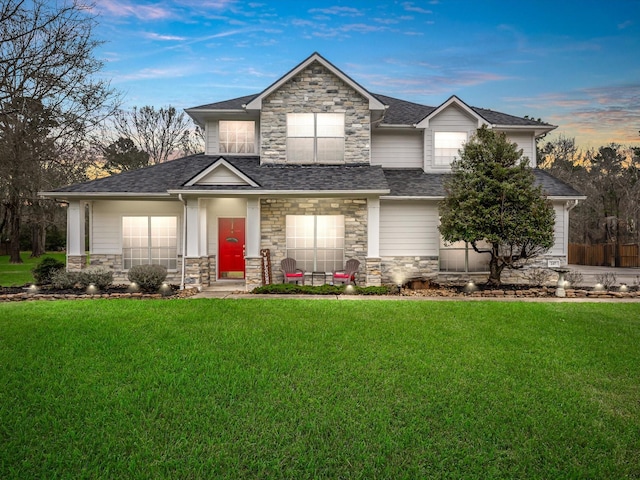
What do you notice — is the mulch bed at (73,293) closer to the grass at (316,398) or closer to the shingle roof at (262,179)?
the grass at (316,398)

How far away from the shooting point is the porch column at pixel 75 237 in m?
14.0

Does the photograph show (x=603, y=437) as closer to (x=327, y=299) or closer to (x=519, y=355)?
(x=519, y=355)

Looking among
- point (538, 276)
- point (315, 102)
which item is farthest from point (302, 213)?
point (538, 276)

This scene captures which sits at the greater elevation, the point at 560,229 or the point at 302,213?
the point at 302,213

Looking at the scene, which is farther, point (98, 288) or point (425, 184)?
point (425, 184)

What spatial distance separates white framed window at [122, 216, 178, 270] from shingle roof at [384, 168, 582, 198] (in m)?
8.15

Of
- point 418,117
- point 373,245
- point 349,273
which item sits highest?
point 418,117

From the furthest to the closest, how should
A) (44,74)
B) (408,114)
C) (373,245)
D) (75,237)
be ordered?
1. (408,114)
2. (75,237)
3. (373,245)
4. (44,74)

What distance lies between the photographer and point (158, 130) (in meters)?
35.8

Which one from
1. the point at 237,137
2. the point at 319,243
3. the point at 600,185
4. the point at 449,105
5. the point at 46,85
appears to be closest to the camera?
the point at 46,85

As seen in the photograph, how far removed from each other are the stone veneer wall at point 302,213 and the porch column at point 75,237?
6324mm

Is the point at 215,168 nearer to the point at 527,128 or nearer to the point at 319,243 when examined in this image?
the point at 319,243

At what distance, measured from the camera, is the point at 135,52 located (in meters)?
20.8

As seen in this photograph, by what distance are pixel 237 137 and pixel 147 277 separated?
262 inches
